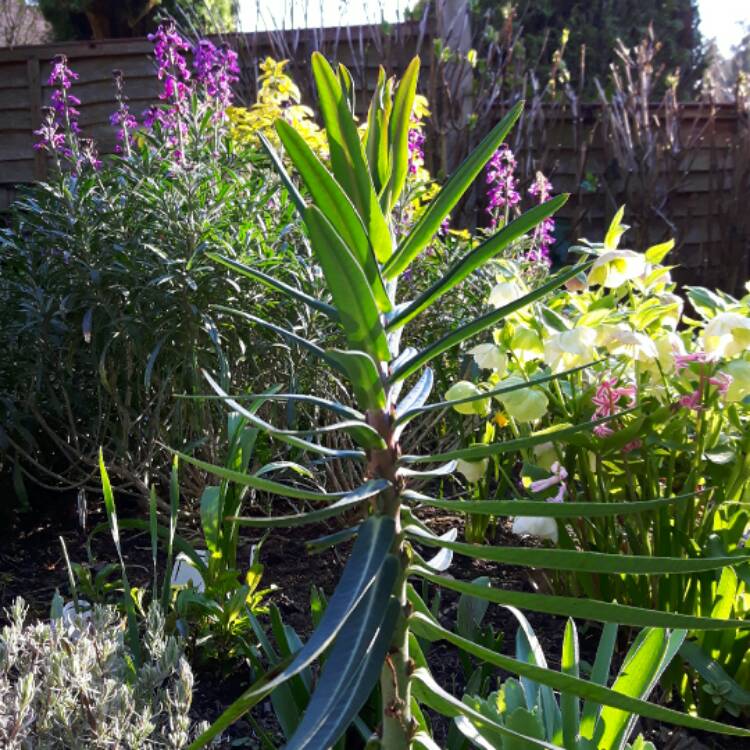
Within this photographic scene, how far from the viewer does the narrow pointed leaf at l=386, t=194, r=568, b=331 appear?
758 mm

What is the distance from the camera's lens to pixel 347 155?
0.81 m

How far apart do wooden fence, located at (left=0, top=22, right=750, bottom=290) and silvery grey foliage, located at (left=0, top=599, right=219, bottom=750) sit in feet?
16.8

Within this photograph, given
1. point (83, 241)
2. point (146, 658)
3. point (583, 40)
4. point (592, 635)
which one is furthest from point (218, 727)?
point (583, 40)

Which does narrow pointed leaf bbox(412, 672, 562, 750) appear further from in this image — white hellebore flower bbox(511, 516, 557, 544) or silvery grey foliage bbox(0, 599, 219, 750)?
white hellebore flower bbox(511, 516, 557, 544)

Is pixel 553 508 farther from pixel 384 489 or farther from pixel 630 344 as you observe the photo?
pixel 630 344

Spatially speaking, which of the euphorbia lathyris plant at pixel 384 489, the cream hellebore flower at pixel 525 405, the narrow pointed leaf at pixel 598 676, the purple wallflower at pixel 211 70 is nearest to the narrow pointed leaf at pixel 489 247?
the euphorbia lathyris plant at pixel 384 489

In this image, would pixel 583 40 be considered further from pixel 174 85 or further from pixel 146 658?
pixel 146 658

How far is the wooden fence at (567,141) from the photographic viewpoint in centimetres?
656

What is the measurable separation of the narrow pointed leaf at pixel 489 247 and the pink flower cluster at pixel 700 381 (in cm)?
96

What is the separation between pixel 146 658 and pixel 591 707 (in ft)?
3.03

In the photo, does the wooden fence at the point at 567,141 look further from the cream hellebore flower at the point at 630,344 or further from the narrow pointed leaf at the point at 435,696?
the narrow pointed leaf at the point at 435,696

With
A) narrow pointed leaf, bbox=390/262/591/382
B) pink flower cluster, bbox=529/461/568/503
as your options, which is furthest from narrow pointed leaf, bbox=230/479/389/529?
pink flower cluster, bbox=529/461/568/503

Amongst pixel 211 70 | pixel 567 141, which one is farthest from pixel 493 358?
pixel 567 141

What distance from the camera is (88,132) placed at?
6395mm
